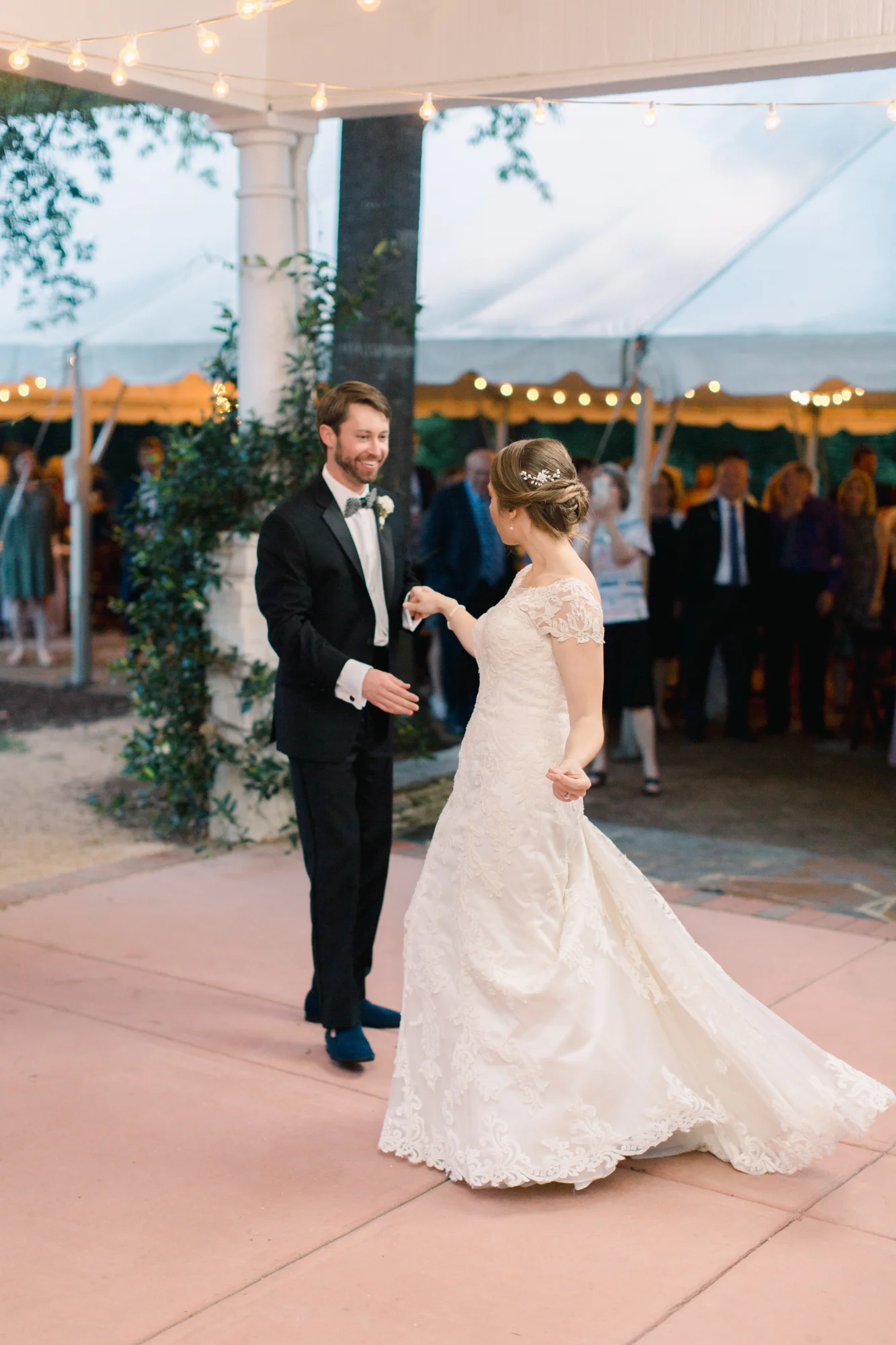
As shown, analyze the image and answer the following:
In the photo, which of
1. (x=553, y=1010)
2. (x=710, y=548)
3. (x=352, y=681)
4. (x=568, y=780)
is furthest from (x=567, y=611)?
(x=710, y=548)

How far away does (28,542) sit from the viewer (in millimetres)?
12531

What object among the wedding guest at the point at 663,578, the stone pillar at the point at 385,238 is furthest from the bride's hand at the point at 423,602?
the wedding guest at the point at 663,578

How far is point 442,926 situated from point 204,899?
2407 millimetres

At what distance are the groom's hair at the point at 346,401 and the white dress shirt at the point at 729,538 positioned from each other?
578cm

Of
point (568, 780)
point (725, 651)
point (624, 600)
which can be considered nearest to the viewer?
point (568, 780)

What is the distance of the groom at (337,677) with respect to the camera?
412 cm

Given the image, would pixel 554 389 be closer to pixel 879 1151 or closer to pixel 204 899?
pixel 204 899

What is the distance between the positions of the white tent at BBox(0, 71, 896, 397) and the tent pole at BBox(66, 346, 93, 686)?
1.85 feet

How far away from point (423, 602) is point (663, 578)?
19.5 feet

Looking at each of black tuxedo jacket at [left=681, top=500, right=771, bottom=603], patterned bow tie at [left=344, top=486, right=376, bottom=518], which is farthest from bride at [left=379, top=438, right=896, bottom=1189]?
black tuxedo jacket at [left=681, top=500, right=771, bottom=603]

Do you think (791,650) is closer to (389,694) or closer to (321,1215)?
(389,694)

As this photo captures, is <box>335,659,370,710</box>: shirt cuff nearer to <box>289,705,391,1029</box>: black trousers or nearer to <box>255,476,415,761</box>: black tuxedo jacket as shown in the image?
<box>255,476,415,761</box>: black tuxedo jacket

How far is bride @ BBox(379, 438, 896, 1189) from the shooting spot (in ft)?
11.1

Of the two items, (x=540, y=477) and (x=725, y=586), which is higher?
(x=540, y=477)
